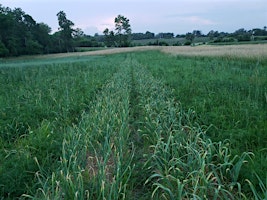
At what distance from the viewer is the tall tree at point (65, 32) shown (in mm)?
75850

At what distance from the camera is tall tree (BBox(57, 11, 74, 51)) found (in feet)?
249

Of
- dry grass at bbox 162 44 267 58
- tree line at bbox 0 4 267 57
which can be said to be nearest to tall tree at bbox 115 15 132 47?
tree line at bbox 0 4 267 57

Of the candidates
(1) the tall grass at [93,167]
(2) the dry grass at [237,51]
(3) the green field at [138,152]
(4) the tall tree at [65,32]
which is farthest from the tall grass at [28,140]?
(4) the tall tree at [65,32]

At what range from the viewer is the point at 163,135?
4.09 m

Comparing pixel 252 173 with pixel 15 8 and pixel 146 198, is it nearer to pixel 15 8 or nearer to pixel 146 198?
pixel 146 198

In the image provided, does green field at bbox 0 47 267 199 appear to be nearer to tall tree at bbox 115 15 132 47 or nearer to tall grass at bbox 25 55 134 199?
tall grass at bbox 25 55 134 199

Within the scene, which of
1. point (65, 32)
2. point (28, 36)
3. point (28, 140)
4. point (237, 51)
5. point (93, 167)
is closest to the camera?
point (93, 167)

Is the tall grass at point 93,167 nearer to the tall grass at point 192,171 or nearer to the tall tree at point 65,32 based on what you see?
the tall grass at point 192,171

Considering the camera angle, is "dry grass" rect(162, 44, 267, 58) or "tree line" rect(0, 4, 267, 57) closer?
"dry grass" rect(162, 44, 267, 58)

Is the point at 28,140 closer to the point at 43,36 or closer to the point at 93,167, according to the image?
the point at 93,167

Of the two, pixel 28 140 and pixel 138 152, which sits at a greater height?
pixel 28 140

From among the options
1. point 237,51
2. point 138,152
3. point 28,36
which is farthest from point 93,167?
point 28,36

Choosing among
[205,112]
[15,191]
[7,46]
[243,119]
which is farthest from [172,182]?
[7,46]

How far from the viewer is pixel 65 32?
260 ft
